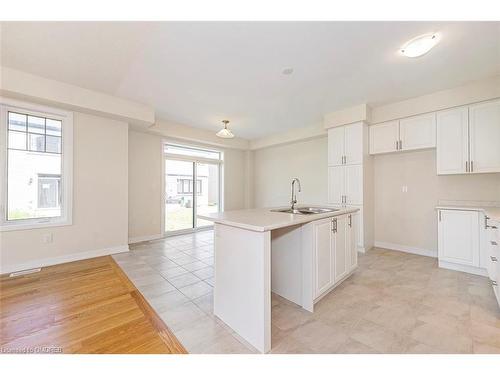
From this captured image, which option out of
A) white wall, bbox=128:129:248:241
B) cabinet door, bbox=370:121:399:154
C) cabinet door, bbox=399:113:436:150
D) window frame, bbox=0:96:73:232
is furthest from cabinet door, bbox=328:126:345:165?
window frame, bbox=0:96:73:232

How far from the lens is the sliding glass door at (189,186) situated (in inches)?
208

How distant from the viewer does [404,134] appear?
363 cm

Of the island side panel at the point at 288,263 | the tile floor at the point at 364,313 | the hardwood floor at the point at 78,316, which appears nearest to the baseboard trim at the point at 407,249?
the tile floor at the point at 364,313

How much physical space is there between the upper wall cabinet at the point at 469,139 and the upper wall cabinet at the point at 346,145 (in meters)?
1.11

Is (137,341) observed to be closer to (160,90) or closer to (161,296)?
(161,296)

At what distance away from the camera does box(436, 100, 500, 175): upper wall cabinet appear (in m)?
2.84

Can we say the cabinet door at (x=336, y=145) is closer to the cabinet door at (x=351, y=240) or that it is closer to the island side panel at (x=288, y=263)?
the cabinet door at (x=351, y=240)

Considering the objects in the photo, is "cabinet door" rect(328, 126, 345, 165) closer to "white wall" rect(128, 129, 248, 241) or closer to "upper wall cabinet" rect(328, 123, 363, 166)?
"upper wall cabinet" rect(328, 123, 363, 166)

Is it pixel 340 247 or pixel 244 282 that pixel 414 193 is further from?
pixel 244 282

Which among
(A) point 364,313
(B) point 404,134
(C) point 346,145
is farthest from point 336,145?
(A) point 364,313

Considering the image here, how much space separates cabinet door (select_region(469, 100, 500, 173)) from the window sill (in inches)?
244
